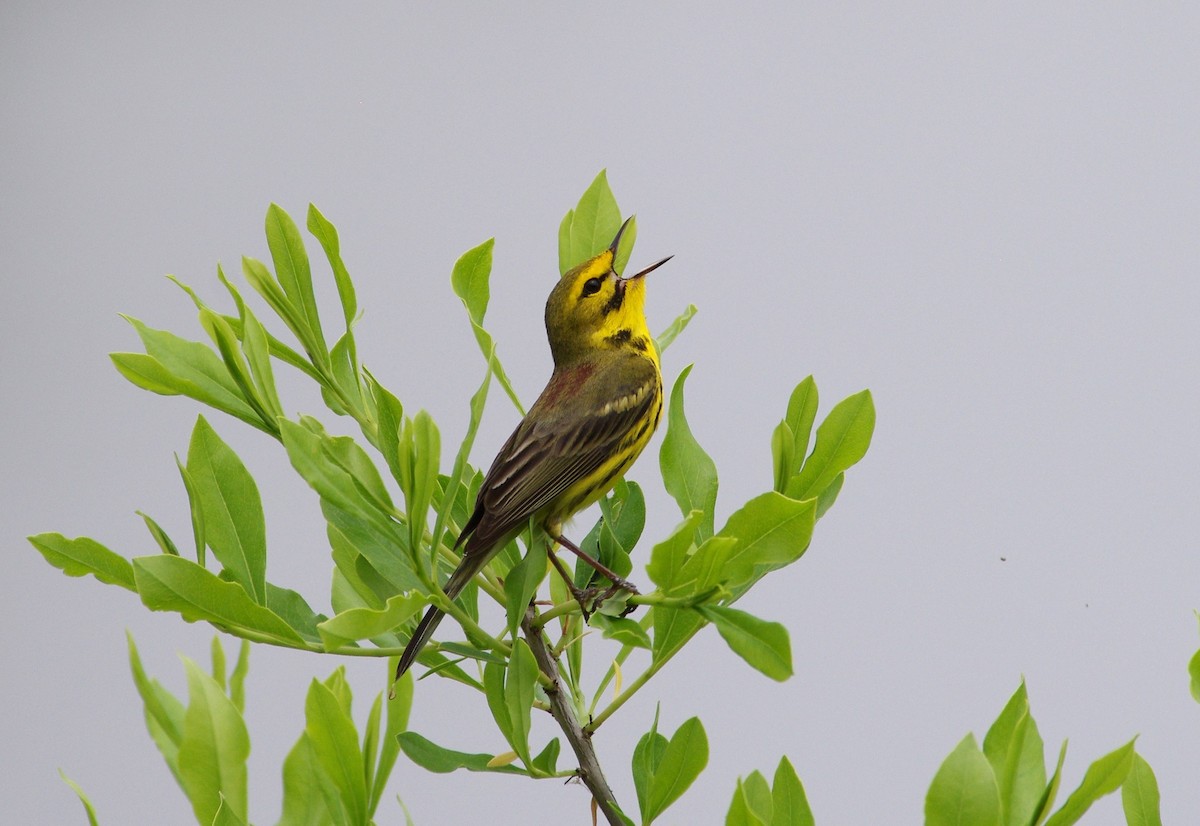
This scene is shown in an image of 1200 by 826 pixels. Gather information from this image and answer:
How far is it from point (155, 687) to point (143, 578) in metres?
0.23

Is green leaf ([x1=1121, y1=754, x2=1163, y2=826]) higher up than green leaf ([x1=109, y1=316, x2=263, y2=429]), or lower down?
lower down

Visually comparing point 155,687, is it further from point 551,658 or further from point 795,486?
point 795,486

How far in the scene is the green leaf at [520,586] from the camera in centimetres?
69

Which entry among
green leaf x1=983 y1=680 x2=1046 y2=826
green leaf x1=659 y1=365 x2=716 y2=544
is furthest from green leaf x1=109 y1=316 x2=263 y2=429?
green leaf x1=983 y1=680 x2=1046 y2=826

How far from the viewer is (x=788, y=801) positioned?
68 cm

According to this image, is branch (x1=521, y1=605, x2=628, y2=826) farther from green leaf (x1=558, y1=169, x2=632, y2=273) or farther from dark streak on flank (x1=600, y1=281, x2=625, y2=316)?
dark streak on flank (x1=600, y1=281, x2=625, y2=316)

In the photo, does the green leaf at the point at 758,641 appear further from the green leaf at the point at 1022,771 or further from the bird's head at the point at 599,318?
the bird's head at the point at 599,318

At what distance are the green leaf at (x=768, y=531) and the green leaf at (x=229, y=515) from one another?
299mm

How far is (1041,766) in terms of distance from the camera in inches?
26.9

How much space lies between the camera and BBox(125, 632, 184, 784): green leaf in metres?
0.79

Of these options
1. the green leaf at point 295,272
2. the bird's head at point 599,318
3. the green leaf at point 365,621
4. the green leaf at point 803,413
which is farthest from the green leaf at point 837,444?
the bird's head at point 599,318

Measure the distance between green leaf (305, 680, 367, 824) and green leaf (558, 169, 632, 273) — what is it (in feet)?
1.37

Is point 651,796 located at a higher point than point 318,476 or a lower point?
lower

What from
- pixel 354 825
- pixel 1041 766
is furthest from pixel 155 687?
pixel 1041 766
